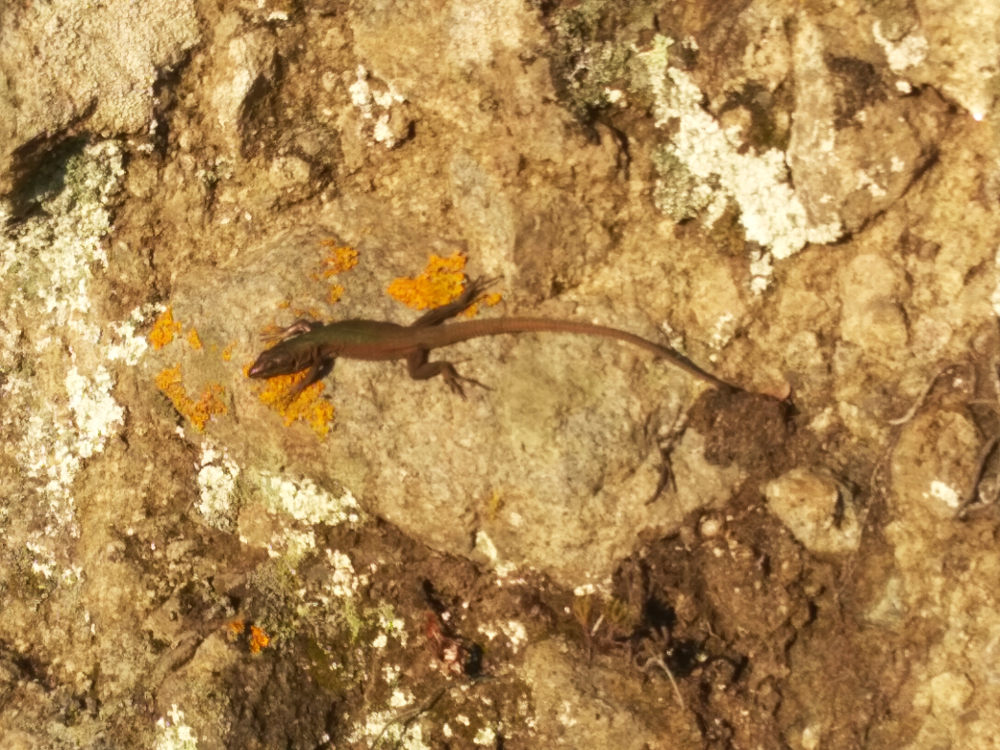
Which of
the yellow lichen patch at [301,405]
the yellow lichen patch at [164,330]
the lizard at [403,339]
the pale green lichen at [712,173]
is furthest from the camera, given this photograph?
the yellow lichen patch at [164,330]

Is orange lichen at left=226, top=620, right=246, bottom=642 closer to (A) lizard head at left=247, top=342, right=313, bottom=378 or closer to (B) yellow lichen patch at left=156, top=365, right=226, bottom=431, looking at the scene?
(B) yellow lichen patch at left=156, top=365, right=226, bottom=431

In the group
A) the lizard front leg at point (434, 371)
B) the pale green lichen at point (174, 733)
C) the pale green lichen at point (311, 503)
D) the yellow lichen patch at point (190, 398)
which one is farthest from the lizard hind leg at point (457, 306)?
the pale green lichen at point (174, 733)

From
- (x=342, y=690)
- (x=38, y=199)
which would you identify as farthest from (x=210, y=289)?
(x=342, y=690)

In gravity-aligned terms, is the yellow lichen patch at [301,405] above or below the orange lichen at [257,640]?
above

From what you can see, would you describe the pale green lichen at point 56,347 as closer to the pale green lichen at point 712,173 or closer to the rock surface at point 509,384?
the rock surface at point 509,384

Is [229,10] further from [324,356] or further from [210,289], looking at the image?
[324,356]

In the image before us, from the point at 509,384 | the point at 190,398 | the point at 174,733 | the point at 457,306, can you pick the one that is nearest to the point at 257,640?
the point at 174,733

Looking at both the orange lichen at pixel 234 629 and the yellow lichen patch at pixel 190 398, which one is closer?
the orange lichen at pixel 234 629
